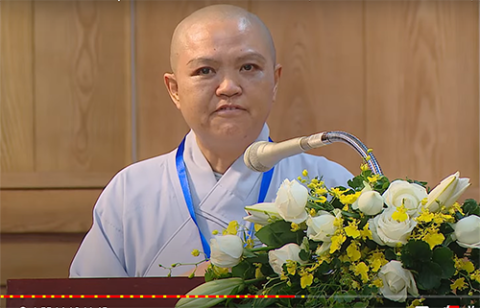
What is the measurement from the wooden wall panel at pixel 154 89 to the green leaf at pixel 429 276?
44.3 inches

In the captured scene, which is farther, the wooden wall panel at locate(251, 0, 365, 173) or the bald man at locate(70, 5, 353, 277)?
the wooden wall panel at locate(251, 0, 365, 173)

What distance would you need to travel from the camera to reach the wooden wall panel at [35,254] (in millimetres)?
1754

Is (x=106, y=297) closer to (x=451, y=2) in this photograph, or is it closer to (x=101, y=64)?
(x=101, y=64)

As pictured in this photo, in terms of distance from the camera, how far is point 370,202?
2.25ft

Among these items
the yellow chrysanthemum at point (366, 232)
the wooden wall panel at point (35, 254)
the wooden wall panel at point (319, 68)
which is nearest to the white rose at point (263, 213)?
the yellow chrysanthemum at point (366, 232)

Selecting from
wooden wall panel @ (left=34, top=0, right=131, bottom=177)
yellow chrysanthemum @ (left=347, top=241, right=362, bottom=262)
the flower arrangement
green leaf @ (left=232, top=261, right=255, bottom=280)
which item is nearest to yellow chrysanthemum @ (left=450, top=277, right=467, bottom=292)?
the flower arrangement

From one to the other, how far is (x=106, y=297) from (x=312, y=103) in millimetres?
1109

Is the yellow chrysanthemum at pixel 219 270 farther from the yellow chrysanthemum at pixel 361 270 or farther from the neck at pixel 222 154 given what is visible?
the neck at pixel 222 154

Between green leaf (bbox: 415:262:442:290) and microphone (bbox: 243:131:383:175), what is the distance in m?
0.16

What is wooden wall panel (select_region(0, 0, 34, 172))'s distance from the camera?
5.70ft

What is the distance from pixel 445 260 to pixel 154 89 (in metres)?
1.19

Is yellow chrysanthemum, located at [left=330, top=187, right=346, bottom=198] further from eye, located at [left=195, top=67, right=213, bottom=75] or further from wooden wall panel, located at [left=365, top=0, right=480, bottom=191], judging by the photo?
wooden wall panel, located at [left=365, top=0, right=480, bottom=191]

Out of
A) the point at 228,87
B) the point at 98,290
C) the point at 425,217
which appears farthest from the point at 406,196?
the point at 228,87

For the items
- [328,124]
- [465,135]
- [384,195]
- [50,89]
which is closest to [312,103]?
[328,124]
